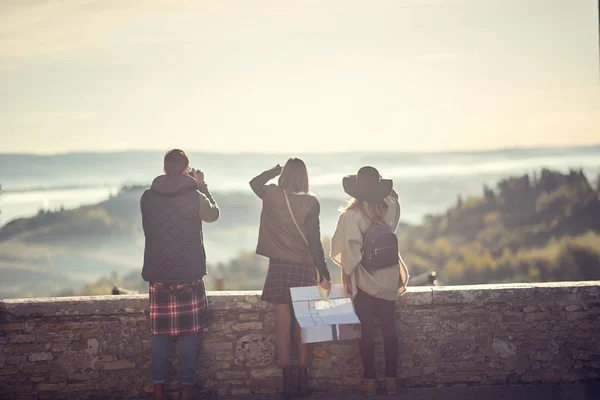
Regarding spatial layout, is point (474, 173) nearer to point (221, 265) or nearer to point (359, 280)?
point (221, 265)

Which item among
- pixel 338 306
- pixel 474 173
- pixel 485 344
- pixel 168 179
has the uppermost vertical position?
pixel 474 173

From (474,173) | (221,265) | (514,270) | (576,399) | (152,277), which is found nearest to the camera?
(152,277)

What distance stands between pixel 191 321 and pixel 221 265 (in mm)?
81569

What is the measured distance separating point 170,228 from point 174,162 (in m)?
0.50

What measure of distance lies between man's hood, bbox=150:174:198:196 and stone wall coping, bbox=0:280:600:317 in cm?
103

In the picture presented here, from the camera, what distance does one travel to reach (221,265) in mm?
86625

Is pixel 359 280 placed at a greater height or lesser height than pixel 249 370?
greater

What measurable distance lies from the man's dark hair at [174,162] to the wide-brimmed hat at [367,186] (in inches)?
50.1

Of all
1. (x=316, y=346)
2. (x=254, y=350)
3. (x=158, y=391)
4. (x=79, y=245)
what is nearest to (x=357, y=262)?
(x=316, y=346)

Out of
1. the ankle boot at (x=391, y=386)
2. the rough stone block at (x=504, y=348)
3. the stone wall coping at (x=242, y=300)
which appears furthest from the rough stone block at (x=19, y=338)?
the rough stone block at (x=504, y=348)

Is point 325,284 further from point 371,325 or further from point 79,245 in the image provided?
point 79,245

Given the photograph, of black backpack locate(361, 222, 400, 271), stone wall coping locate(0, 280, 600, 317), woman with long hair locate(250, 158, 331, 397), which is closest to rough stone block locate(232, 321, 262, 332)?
stone wall coping locate(0, 280, 600, 317)

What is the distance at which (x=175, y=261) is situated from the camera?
5.56 metres

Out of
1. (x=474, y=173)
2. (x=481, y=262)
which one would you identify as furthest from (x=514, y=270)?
(x=474, y=173)
